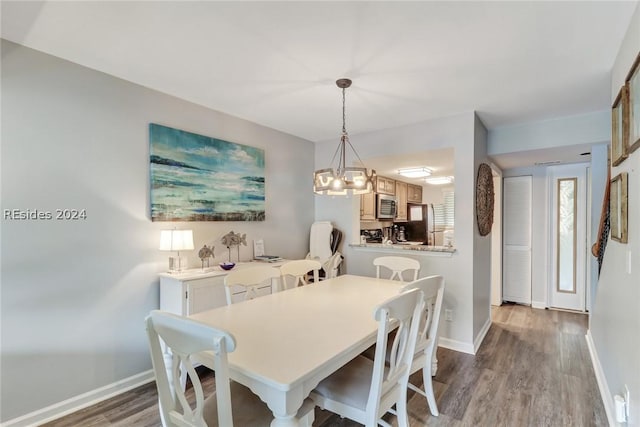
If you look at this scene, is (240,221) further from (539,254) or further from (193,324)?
(539,254)

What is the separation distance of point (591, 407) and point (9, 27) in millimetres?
4392

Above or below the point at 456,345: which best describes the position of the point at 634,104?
above

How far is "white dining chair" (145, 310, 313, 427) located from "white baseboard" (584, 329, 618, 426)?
198 cm

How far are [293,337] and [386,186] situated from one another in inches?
184

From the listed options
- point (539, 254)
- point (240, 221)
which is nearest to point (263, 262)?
point (240, 221)

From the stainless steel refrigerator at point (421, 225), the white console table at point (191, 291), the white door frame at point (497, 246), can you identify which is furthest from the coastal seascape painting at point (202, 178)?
the white door frame at point (497, 246)

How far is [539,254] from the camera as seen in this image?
468 cm

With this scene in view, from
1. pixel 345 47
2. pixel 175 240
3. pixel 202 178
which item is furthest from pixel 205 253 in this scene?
pixel 345 47

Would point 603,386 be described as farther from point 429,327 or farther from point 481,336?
point 429,327

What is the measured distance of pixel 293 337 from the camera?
1.49 meters

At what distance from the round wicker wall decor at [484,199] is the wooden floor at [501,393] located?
125 centimetres

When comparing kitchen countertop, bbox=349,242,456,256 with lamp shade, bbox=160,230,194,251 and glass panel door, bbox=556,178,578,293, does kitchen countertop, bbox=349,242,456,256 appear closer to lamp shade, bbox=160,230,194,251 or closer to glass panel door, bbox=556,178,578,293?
lamp shade, bbox=160,230,194,251

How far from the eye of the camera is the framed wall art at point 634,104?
1.53 m

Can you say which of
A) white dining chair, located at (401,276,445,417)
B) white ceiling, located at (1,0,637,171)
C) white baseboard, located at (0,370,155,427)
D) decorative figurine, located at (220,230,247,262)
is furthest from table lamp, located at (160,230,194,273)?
white dining chair, located at (401,276,445,417)
